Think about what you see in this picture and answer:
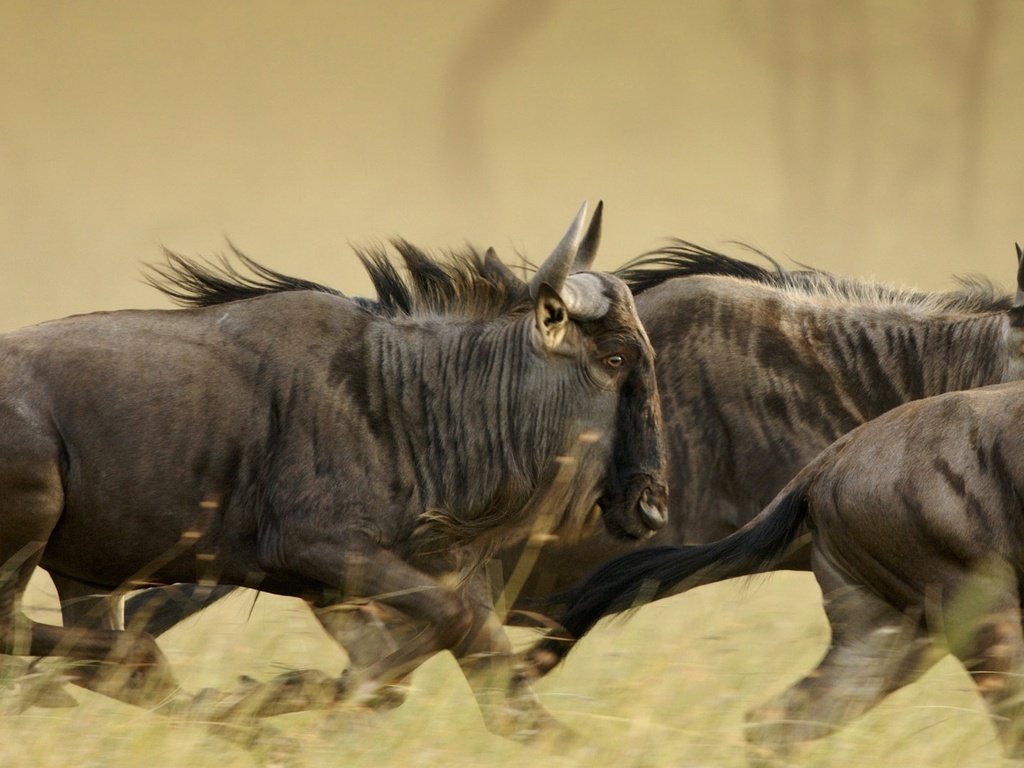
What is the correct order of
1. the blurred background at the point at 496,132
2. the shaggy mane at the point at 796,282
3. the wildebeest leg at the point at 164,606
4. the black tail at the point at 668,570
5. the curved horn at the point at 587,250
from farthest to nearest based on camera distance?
the blurred background at the point at 496,132 → the shaggy mane at the point at 796,282 → the wildebeest leg at the point at 164,606 → the curved horn at the point at 587,250 → the black tail at the point at 668,570

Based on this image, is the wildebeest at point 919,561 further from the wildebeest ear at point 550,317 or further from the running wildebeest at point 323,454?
the wildebeest ear at point 550,317

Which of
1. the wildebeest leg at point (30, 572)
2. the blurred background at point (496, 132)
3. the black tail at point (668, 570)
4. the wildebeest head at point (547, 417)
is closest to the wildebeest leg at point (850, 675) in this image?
the black tail at point (668, 570)

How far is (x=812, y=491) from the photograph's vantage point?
167 inches

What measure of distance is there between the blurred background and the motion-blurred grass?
327cm

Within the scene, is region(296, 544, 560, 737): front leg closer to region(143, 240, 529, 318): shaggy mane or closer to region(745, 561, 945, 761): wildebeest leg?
region(745, 561, 945, 761): wildebeest leg

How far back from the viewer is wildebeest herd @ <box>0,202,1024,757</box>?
4008mm

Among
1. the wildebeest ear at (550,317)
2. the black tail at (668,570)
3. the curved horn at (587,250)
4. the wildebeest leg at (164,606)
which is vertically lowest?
the wildebeest leg at (164,606)

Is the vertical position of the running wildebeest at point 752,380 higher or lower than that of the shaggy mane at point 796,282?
lower

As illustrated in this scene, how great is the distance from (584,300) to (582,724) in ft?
3.21

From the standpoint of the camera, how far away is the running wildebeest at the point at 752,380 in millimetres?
5383

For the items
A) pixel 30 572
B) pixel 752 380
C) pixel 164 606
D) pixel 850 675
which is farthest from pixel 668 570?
pixel 164 606

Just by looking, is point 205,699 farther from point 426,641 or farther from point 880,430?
point 880,430

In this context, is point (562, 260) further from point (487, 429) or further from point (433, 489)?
point (433, 489)

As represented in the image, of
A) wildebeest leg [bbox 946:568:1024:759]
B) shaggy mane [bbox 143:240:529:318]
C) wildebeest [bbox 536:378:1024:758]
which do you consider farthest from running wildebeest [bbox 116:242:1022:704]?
wildebeest leg [bbox 946:568:1024:759]
